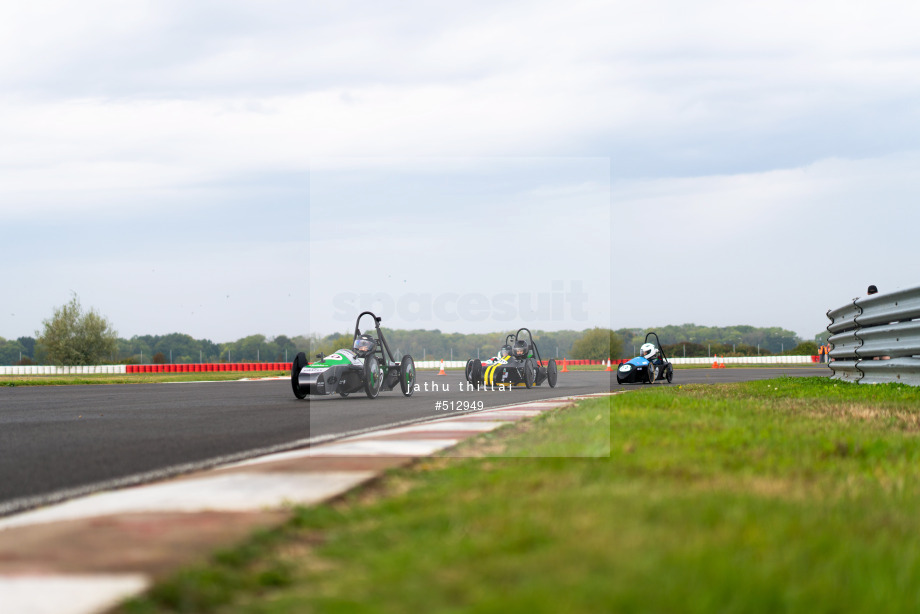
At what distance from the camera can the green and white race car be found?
573 inches

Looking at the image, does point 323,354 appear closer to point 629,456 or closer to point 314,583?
point 629,456

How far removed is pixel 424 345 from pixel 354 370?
138cm

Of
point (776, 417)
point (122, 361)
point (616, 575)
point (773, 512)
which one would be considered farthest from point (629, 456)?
point (122, 361)

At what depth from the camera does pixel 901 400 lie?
9.48 m

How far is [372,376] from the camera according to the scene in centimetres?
1521

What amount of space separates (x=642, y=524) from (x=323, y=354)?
12292 mm

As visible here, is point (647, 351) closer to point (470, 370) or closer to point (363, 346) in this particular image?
point (470, 370)

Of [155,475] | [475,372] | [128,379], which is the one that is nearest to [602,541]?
[155,475]

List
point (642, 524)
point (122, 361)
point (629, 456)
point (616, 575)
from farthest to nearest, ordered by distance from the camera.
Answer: point (122, 361), point (629, 456), point (642, 524), point (616, 575)

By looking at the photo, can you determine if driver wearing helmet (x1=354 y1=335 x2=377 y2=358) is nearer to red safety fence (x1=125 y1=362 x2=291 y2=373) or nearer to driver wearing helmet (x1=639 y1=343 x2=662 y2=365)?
driver wearing helmet (x1=639 y1=343 x2=662 y2=365)

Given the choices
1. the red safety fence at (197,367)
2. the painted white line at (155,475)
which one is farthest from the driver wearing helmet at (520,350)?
the red safety fence at (197,367)

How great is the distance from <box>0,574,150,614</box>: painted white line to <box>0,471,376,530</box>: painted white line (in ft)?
3.59

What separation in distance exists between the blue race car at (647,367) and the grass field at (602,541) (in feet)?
54.4

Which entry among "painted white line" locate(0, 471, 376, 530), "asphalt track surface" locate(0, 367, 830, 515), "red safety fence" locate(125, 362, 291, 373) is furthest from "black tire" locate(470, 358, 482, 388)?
"red safety fence" locate(125, 362, 291, 373)
